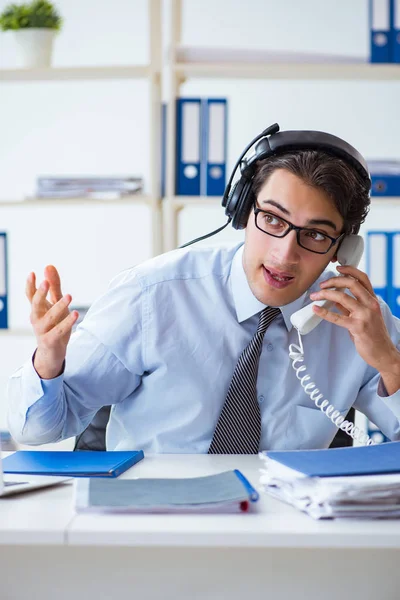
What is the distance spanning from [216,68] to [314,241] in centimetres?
123

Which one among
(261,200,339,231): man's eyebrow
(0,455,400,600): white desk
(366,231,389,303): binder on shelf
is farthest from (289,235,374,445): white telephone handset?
(366,231,389,303): binder on shelf

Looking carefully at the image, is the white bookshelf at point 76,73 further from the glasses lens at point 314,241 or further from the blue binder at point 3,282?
the glasses lens at point 314,241

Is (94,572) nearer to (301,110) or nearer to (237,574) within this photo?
(237,574)

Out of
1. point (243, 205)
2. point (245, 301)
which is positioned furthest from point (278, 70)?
point (245, 301)

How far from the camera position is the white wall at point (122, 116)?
9.50 feet

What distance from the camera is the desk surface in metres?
0.83

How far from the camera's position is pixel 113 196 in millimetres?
2514

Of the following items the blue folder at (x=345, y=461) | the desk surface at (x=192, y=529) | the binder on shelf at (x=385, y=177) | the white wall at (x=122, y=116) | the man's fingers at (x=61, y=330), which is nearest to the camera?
the desk surface at (x=192, y=529)

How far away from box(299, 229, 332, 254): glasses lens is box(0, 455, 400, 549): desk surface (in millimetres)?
598

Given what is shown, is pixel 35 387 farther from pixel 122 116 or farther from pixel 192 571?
pixel 122 116

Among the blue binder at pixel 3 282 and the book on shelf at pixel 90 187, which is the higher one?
the book on shelf at pixel 90 187

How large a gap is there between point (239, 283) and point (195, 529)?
729mm

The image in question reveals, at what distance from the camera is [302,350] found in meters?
1.44

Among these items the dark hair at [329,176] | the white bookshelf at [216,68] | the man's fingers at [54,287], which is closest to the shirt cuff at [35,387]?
the man's fingers at [54,287]
